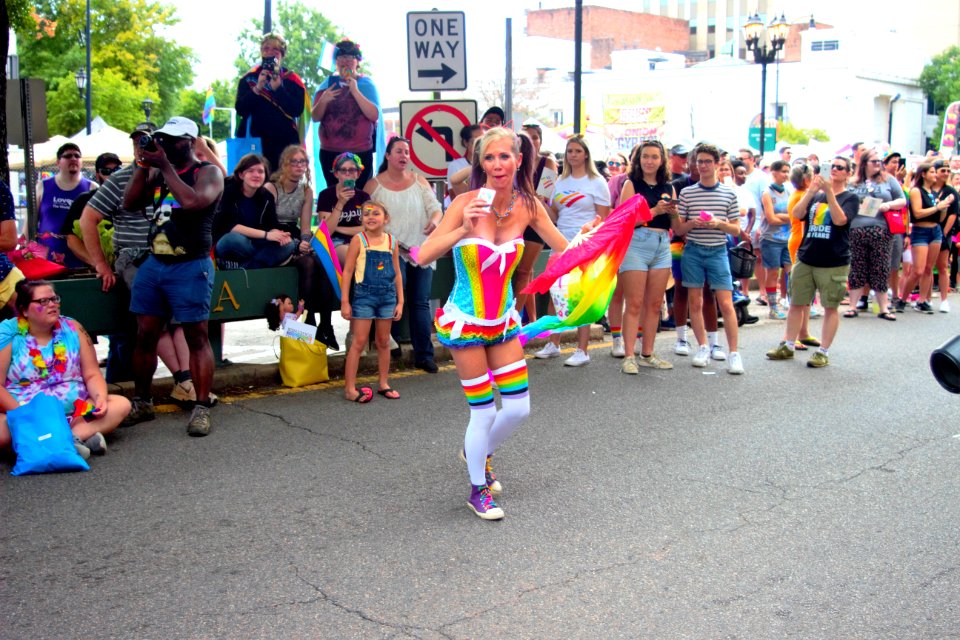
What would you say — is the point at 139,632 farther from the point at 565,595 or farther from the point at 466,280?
the point at 466,280

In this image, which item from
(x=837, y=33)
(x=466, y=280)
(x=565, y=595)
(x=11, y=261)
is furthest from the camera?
(x=837, y=33)

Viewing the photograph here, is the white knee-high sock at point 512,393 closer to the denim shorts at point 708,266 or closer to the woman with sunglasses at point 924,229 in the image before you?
the denim shorts at point 708,266

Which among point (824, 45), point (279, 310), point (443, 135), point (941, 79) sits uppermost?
point (824, 45)

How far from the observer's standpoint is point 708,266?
948 centimetres

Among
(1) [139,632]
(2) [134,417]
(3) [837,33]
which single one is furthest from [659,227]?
(3) [837,33]

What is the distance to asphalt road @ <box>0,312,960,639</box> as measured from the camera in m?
4.07

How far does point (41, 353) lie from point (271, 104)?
4.90m

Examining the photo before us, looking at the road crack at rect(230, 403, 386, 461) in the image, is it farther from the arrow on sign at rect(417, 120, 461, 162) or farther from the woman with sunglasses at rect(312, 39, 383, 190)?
the arrow on sign at rect(417, 120, 461, 162)

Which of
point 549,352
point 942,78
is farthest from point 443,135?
point 942,78

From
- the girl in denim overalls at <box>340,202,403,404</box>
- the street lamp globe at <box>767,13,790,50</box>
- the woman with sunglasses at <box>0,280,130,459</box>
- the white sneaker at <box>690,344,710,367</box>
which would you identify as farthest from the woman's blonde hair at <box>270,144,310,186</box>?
the street lamp globe at <box>767,13,790,50</box>

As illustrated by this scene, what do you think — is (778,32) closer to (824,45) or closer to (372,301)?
(372,301)

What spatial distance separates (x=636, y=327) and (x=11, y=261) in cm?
513

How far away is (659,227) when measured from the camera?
30.0ft

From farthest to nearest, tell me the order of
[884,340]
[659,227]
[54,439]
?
[884,340] < [659,227] < [54,439]
